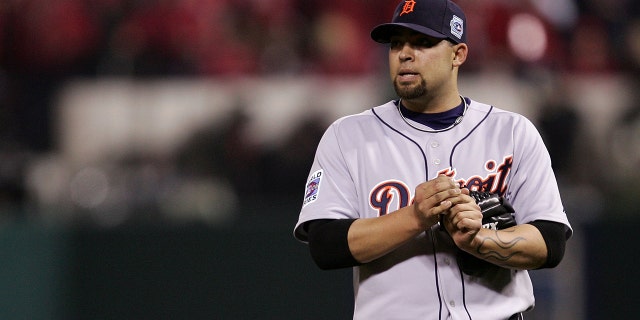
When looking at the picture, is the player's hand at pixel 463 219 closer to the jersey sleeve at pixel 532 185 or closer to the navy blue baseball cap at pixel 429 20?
the jersey sleeve at pixel 532 185

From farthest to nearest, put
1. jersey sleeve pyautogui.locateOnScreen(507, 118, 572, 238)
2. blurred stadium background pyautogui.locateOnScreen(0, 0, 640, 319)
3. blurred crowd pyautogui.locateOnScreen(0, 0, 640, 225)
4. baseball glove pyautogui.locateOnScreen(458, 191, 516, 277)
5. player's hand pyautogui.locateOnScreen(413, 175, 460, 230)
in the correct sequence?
blurred crowd pyautogui.locateOnScreen(0, 0, 640, 225) < blurred stadium background pyautogui.locateOnScreen(0, 0, 640, 319) < jersey sleeve pyautogui.locateOnScreen(507, 118, 572, 238) < baseball glove pyautogui.locateOnScreen(458, 191, 516, 277) < player's hand pyautogui.locateOnScreen(413, 175, 460, 230)

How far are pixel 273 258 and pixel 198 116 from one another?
2595mm

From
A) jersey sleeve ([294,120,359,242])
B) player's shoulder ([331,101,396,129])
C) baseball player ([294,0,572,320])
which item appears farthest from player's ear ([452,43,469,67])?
jersey sleeve ([294,120,359,242])

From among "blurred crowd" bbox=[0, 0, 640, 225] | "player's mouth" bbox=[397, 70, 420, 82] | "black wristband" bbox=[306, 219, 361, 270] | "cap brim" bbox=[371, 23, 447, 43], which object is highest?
"blurred crowd" bbox=[0, 0, 640, 225]

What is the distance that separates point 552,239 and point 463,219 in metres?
0.36

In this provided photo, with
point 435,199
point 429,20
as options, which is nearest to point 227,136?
point 429,20

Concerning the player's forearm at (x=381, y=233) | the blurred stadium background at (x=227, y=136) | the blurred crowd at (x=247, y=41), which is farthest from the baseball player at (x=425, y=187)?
the blurred crowd at (x=247, y=41)

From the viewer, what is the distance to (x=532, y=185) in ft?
10.6

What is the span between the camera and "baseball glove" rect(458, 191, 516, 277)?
3.07 metres

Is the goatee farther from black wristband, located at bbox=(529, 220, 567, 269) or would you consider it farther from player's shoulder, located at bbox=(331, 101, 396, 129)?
black wristband, located at bbox=(529, 220, 567, 269)

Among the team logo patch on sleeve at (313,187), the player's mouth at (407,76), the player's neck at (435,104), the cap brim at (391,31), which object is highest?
the cap brim at (391,31)

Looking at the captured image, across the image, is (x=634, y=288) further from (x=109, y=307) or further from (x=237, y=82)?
(x=237, y=82)

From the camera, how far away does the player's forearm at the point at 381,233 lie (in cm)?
301

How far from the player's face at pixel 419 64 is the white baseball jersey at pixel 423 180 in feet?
0.48
